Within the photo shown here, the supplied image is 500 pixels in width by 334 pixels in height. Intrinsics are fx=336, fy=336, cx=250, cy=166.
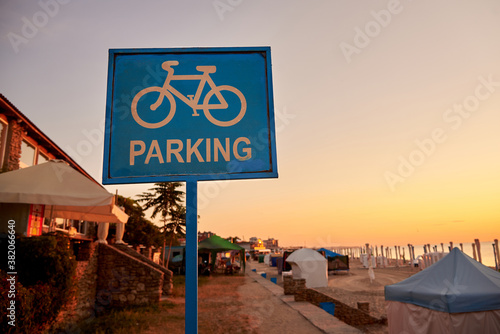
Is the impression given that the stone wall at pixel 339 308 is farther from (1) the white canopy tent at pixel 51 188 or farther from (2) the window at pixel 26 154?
(2) the window at pixel 26 154

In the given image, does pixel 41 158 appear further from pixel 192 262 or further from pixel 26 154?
pixel 192 262

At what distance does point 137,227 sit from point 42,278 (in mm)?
27100

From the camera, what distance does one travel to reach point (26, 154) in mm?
11195

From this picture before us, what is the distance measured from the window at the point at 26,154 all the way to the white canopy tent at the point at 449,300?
12.1 metres

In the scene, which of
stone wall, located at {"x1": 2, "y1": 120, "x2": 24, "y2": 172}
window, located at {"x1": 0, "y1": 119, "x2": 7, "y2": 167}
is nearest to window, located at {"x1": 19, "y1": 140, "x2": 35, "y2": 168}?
stone wall, located at {"x1": 2, "y1": 120, "x2": 24, "y2": 172}

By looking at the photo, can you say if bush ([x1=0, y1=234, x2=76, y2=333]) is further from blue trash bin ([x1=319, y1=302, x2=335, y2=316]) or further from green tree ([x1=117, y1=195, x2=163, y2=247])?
green tree ([x1=117, y1=195, x2=163, y2=247])

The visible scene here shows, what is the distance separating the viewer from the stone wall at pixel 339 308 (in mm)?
13141

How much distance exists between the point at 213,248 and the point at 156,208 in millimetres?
6863

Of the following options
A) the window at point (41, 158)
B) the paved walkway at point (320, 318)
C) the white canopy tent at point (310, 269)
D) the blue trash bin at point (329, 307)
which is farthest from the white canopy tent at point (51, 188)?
the white canopy tent at point (310, 269)

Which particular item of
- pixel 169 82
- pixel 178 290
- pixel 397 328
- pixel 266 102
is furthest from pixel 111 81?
pixel 178 290

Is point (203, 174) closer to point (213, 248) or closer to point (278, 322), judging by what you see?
point (278, 322)

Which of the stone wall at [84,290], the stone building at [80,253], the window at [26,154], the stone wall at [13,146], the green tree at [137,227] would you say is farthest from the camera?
the green tree at [137,227]

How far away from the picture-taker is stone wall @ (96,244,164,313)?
41.4 feet

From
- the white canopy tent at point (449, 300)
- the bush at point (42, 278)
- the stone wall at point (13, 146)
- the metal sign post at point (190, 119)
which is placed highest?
the stone wall at point (13, 146)
